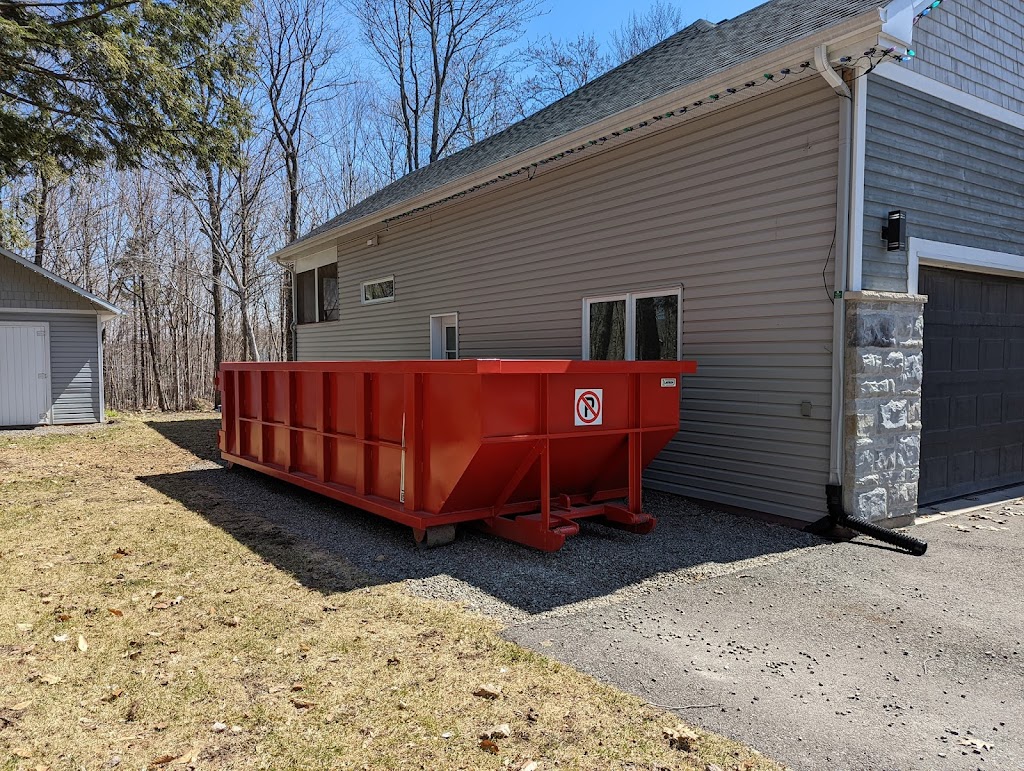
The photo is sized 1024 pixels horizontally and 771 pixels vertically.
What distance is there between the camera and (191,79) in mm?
10000

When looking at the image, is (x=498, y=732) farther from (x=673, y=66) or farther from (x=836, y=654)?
(x=673, y=66)

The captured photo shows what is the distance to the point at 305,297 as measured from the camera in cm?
1566

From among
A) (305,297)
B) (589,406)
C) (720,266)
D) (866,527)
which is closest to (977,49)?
(720,266)

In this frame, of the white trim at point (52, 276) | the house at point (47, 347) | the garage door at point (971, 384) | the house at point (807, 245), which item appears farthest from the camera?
the house at point (47, 347)

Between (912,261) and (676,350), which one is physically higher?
(912,261)

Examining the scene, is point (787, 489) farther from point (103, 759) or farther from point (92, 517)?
point (92, 517)

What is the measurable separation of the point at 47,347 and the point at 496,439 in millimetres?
14392

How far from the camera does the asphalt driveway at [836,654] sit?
283cm

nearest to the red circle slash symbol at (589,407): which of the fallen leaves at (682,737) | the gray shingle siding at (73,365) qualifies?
the fallen leaves at (682,737)

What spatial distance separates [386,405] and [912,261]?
4.87 metres

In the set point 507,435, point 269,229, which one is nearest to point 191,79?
point 507,435

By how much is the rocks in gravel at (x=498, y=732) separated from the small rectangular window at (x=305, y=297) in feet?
43.9

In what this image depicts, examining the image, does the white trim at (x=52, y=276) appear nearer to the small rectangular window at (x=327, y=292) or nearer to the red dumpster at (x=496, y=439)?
the small rectangular window at (x=327, y=292)

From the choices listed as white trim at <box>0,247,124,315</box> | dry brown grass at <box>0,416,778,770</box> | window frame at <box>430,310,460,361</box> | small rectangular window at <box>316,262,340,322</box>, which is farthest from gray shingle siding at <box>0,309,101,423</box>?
dry brown grass at <box>0,416,778,770</box>
